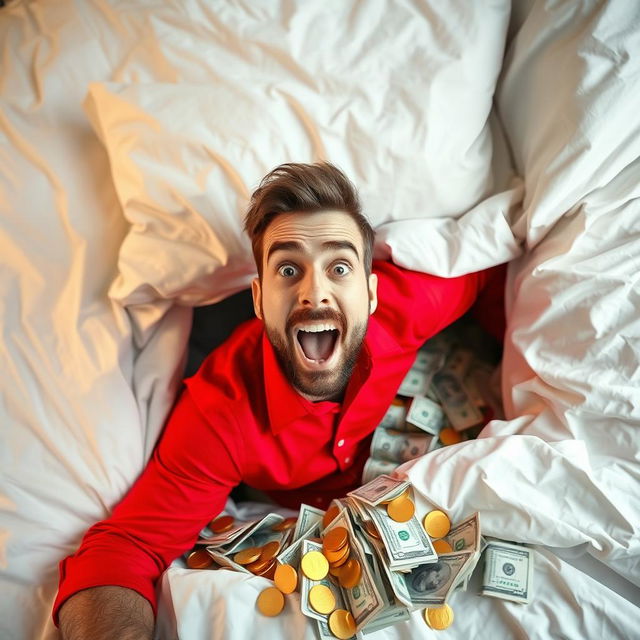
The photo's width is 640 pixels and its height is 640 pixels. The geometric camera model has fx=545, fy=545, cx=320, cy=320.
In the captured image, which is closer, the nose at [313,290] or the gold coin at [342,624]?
the gold coin at [342,624]

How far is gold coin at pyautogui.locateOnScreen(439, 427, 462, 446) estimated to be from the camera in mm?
1508

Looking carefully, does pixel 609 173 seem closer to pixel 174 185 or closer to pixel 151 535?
pixel 174 185

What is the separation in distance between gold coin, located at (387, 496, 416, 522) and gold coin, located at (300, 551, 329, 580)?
0.58 feet

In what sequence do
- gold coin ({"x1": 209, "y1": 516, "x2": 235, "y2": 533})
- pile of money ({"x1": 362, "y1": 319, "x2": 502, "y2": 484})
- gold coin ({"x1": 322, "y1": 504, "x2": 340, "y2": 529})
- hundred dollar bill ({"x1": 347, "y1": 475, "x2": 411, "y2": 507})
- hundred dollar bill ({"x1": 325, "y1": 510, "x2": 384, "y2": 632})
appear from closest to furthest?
hundred dollar bill ({"x1": 325, "y1": 510, "x2": 384, "y2": 632}) → hundred dollar bill ({"x1": 347, "y1": 475, "x2": 411, "y2": 507}) → gold coin ({"x1": 322, "y1": 504, "x2": 340, "y2": 529}) → gold coin ({"x1": 209, "y1": 516, "x2": 235, "y2": 533}) → pile of money ({"x1": 362, "y1": 319, "x2": 502, "y2": 484})

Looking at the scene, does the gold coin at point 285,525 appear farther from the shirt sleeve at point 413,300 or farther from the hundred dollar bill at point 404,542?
the shirt sleeve at point 413,300

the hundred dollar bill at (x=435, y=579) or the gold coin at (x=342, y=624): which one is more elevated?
the hundred dollar bill at (x=435, y=579)

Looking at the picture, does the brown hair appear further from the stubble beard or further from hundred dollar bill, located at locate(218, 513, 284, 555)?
hundred dollar bill, located at locate(218, 513, 284, 555)

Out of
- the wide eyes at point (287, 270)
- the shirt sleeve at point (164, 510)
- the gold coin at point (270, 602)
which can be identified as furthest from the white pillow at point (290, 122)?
the gold coin at point (270, 602)

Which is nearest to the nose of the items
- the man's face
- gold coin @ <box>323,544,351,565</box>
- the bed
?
the man's face

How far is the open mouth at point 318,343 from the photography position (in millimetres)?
1275

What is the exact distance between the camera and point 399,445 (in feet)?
4.93

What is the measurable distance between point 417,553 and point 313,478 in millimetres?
419

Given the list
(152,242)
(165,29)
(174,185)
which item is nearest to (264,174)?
(174,185)

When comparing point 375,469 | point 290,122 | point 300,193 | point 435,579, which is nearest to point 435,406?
point 375,469
